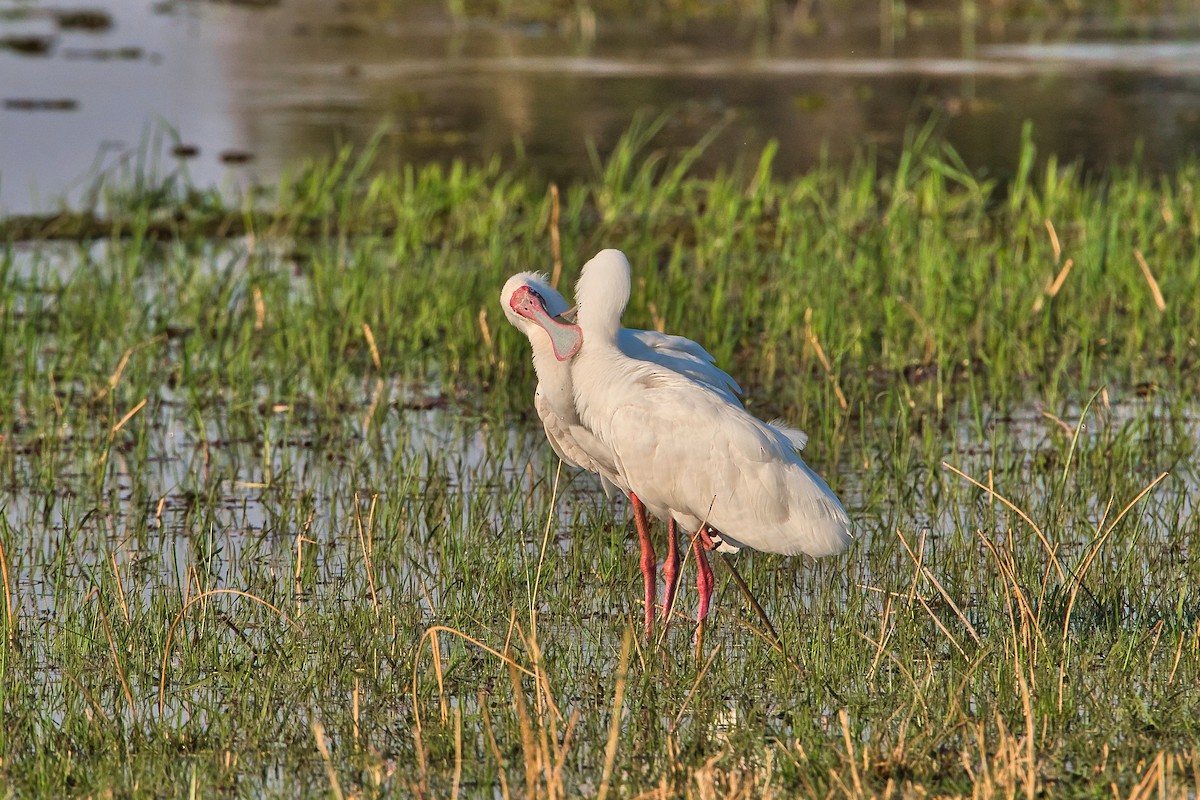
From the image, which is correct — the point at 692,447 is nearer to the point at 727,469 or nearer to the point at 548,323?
the point at 727,469

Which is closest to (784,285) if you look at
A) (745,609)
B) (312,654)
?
(745,609)

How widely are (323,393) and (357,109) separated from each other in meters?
11.1

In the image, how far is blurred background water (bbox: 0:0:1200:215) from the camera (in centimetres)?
1496

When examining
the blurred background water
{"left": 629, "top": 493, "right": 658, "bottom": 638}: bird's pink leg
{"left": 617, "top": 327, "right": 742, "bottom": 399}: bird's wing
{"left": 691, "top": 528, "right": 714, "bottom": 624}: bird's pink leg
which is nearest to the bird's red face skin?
{"left": 617, "top": 327, "right": 742, "bottom": 399}: bird's wing

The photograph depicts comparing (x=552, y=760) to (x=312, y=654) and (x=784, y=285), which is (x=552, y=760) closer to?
(x=312, y=654)

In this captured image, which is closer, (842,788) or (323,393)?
(842,788)

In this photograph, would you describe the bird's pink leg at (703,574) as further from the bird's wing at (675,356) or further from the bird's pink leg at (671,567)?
the bird's wing at (675,356)

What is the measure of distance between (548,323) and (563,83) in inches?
607

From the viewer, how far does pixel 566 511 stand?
240 inches

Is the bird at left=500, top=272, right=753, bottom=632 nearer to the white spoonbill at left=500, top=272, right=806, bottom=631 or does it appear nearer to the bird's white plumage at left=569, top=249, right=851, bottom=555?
the white spoonbill at left=500, top=272, right=806, bottom=631

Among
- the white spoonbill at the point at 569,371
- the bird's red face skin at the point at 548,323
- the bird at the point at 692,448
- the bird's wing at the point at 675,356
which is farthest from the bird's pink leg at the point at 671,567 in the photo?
the bird's red face skin at the point at 548,323

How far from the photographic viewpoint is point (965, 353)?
7.41 m

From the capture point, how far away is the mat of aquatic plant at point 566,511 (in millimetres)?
3896

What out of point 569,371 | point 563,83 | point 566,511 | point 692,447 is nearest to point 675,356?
point 569,371
